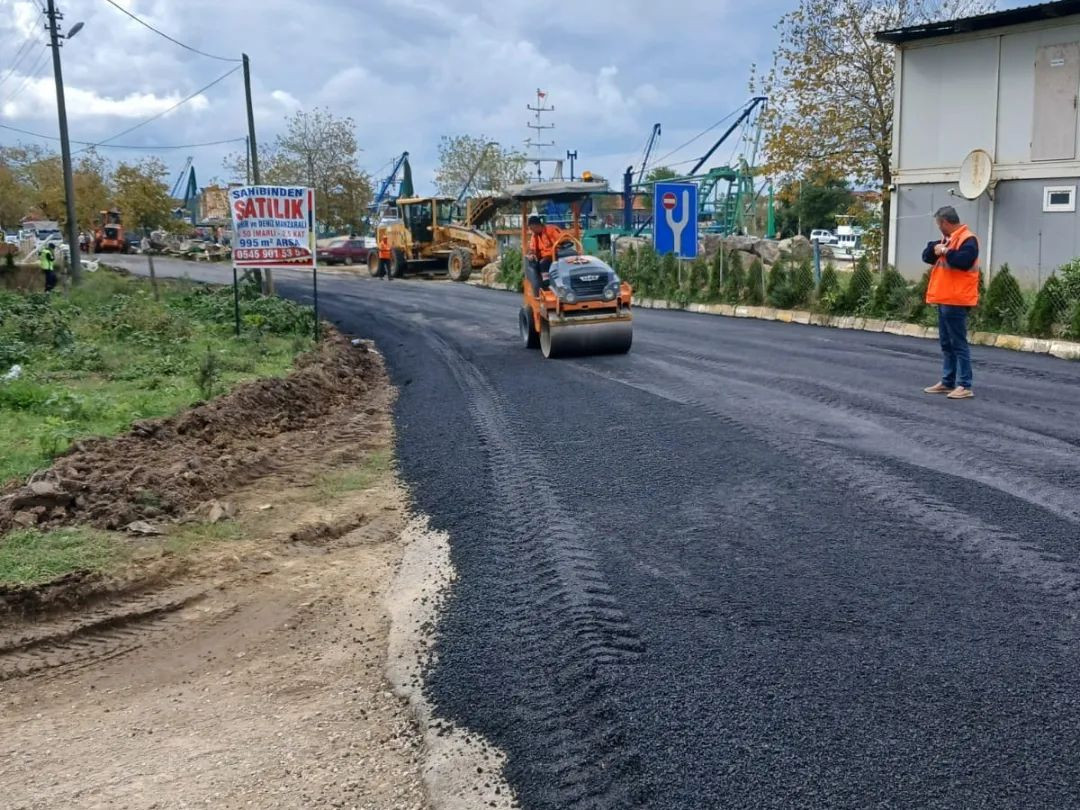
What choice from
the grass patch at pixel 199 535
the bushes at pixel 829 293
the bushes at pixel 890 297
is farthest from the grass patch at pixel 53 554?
the bushes at pixel 829 293

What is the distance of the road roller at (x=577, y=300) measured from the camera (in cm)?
1309

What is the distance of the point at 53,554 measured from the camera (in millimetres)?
5715

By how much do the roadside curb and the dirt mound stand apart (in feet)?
30.7

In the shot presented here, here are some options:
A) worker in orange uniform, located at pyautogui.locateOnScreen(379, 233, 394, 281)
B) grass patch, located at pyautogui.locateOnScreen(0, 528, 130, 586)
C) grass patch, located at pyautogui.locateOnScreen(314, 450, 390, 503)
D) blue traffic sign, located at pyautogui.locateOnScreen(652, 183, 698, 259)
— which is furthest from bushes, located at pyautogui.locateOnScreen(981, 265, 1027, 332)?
worker in orange uniform, located at pyautogui.locateOnScreen(379, 233, 394, 281)

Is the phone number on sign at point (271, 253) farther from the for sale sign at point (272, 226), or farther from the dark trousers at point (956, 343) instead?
the dark trousers at point (956, 343)

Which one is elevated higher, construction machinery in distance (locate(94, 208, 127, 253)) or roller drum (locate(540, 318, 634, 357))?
construction machinery in distance (locate(94, 208, 127, 253))

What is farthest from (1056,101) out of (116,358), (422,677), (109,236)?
(109,236)

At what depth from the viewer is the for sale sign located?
48.3 ft

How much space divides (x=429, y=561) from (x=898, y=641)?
272cm

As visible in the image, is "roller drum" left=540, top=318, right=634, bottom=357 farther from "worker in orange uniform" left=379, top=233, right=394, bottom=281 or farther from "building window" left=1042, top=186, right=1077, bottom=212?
"worker in orange uniform" left=379, top=233, right=394, bottom=281

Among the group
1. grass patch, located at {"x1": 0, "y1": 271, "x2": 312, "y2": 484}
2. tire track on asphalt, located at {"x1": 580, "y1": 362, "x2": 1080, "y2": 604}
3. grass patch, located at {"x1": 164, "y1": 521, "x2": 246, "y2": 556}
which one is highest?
grass patch, located at {"x1": 0, "y1": 271, "x2": 312, "y2": 484}

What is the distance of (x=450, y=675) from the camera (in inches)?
172

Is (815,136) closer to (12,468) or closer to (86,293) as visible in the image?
(86,293)

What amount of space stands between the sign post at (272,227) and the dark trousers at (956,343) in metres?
8.79
